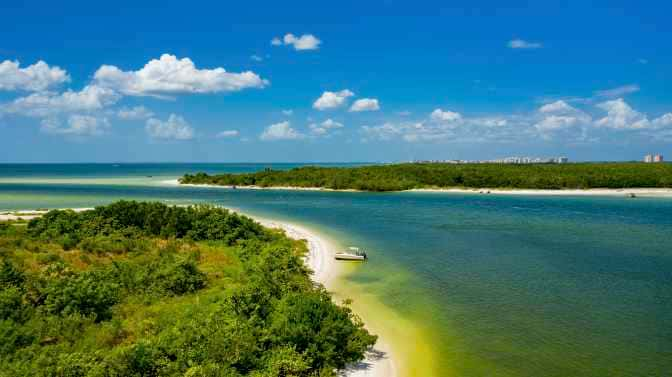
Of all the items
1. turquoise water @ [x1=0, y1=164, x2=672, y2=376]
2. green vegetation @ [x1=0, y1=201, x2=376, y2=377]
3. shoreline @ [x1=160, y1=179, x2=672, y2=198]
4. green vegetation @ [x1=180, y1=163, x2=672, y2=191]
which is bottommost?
turquoise water @ [x1=0, y1=164, x2=672, y2=376]

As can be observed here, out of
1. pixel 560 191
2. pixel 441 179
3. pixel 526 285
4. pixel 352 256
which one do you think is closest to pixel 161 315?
pixel 352 256

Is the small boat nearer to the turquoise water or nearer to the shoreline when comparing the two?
the turquoise water

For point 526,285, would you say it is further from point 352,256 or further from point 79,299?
point 79,299

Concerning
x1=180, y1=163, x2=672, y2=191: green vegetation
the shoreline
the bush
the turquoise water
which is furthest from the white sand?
x1=180, y1=163, x2=672, y2=191: green vegetation

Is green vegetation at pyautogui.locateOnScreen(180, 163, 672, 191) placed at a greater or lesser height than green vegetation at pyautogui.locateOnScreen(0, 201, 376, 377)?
greater

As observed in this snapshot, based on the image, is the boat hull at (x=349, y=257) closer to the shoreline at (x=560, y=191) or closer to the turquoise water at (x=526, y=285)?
the turquoise water at (x=526, y=285)

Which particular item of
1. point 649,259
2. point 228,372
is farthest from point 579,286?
point 228,372

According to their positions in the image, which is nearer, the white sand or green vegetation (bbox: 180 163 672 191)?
the white sand

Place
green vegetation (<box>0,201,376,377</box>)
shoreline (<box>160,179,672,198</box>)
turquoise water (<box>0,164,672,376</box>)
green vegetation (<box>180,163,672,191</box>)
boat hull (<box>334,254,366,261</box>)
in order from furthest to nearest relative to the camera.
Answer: green vegetation (<box>180,163,672,191</box>) < shoreline (<box>160,179,672,198</box>) < boat hull (<box>334,254,366,261</box>) < turquoise water (<box>0,164,672,376</box>) < green vegetation (<box>0,201,376,377</box>)

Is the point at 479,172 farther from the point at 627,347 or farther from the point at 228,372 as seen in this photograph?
the point at 228,372
